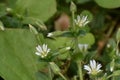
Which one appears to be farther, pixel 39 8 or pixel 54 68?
pixel 39 8

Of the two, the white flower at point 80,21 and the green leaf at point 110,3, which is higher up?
the green leaf at point 110,3

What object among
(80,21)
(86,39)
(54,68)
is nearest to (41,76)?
(54,68)

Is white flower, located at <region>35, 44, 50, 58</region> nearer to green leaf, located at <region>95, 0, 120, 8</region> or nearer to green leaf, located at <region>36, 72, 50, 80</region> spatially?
green leaf, located at <region>36, 72, 50, 80</region>

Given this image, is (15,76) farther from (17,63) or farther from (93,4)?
(93,4)

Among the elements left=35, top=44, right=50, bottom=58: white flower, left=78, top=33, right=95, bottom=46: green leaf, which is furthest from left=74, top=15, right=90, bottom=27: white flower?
left=78, top=33, right=95, bottom=46: green leaf

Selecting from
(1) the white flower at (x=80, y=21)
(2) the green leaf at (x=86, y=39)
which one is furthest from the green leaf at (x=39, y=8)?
(1) the white flower at (x=80, y=21)

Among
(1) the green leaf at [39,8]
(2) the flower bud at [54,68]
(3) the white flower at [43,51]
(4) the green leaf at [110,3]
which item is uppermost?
(4) the green leaf at [110,3]

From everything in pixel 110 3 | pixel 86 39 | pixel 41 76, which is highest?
pixel 110 3

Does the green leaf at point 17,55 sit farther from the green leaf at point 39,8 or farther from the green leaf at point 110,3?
the green leaf at point 110,3

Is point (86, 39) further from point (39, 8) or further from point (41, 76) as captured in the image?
point (41, 76)

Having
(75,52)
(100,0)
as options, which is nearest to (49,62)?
(75,52)
